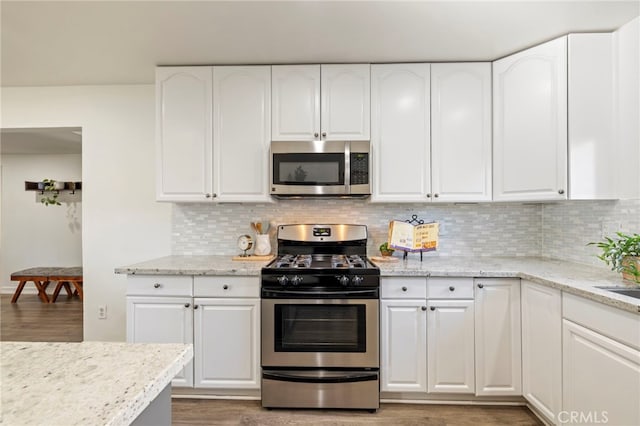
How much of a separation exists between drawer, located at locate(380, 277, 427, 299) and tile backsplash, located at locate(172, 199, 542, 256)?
652 millimetres

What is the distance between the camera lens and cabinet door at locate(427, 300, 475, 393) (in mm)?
2184

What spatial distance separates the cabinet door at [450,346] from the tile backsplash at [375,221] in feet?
2.38

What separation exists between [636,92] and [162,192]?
3158 mm

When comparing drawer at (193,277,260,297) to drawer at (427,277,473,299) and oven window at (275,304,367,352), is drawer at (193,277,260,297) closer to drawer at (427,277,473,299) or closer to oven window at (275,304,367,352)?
oven window at (275,304,367,352)

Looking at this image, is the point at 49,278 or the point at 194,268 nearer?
the point at 194,268

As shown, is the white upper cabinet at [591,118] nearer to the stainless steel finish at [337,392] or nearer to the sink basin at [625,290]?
the sink basin at [625,290]

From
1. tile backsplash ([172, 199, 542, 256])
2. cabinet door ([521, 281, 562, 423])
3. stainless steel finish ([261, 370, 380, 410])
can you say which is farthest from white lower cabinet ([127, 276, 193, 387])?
cabinet door ([521, 281, 562, 423])

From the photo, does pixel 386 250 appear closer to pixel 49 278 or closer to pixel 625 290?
pixel 625 290

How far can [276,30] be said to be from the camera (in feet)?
6.93

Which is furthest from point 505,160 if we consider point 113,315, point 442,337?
point 113,315

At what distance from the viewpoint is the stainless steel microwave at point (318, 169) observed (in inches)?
98.6

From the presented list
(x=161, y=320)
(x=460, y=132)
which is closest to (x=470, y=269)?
(x=460, y=132)

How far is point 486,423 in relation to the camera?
2.07m

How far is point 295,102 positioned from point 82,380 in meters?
2.23
